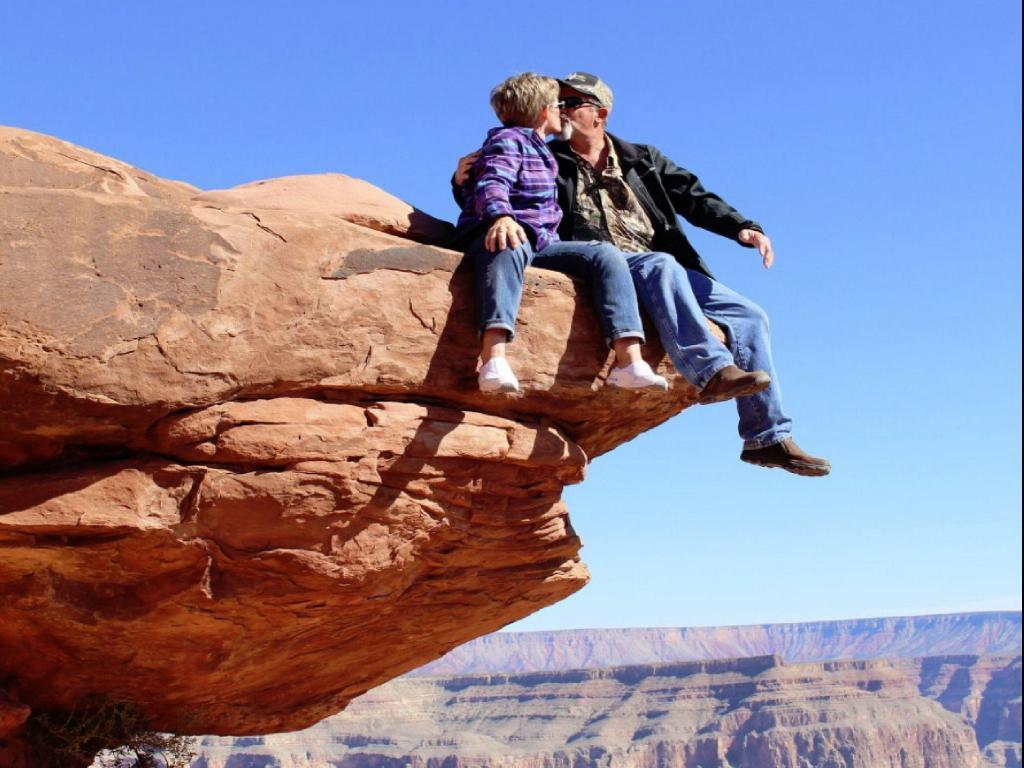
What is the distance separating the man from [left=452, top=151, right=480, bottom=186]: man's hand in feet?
0.13

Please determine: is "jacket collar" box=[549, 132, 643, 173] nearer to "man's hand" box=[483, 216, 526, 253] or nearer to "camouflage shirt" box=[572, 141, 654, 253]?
"camouflage shirt" box=[572, 141, 654, 253]

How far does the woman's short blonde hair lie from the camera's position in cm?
776

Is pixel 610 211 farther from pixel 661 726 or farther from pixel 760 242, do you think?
pixel 661 726

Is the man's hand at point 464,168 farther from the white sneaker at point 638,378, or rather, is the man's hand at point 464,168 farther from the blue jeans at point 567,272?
the white sneaker at point 638,378

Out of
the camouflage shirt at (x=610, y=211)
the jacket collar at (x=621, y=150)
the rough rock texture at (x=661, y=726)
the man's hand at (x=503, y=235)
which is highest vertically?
the jacket collar at (x=621, y=150)

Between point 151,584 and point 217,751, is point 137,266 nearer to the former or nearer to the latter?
point 151,584

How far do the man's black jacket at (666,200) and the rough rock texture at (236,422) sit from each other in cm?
87

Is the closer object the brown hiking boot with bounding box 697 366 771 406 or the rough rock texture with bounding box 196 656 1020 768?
the brown hiking boot with bounding box 697 366 771 406

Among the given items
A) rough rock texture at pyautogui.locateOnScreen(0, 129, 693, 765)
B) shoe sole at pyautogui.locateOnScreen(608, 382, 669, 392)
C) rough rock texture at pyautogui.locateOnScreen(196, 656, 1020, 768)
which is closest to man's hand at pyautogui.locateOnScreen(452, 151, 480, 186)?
rough rock texture at pyautogui.locateOnScreen(0, 129, 693, 765)

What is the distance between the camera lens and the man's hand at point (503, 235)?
716 cm

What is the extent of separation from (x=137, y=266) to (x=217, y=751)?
9394 centimetres

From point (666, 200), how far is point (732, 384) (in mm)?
1852

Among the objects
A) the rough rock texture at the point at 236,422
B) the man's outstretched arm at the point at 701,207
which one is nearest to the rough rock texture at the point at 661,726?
the rough rock texture at the point at 236,422

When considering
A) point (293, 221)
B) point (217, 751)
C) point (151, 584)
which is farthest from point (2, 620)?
point (217, 751)
